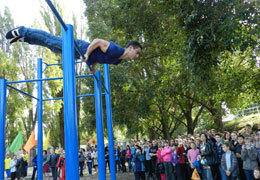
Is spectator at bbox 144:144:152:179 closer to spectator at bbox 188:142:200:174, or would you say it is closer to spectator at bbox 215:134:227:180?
spectator at bbox 188:142:200:174

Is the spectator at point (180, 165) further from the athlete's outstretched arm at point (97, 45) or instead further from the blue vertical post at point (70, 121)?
the blue vertical post at point (70, 121)

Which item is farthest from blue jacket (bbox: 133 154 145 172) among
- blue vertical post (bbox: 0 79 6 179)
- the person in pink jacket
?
blue vertical post (bbox: 0 79 6 179)

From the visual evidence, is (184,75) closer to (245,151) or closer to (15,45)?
(245,151)

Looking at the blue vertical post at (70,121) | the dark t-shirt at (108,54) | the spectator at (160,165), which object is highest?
the dark t-shirt at (108,54)

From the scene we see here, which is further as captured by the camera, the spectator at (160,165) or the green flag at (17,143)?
the green flag at (17,143)

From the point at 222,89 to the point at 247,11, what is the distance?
5515 mm

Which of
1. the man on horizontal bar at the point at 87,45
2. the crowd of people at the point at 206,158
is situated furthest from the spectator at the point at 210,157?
the man on horizontal bar at the point at 87,45

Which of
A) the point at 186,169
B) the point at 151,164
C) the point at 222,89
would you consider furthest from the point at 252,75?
the point at 151,164

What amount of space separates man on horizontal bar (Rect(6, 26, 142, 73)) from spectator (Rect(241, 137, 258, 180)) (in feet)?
12.4

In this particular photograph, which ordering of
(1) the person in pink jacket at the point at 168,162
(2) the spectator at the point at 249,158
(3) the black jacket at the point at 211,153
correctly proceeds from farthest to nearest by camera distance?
(1) the person in pink jacket at the point at 168,162 → (3) the black jacket at the point at 211,153 → (2) the spectator at the point at 249,158

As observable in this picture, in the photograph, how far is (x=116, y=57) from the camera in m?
3.52

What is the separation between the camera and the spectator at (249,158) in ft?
18.1

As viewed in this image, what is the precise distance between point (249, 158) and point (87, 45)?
438 cm

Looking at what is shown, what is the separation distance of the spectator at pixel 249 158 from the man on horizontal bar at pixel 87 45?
3768mm
